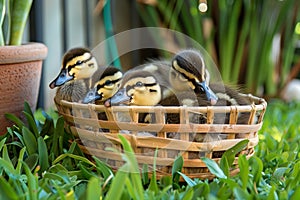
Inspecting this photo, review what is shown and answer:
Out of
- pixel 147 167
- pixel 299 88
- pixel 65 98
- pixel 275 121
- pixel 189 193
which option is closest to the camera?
pixel 189 193

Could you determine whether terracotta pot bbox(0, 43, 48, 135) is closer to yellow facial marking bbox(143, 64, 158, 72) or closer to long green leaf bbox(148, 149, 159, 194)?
yellow facial marking bbox(143, 64, 158, 72)

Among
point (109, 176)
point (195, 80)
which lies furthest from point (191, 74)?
point (109, 176)

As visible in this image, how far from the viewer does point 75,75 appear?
2.94ft

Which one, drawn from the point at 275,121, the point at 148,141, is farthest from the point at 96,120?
the point at 275,121

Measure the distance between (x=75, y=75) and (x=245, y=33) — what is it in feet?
4.01

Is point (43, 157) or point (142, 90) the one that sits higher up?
point (142, 90)

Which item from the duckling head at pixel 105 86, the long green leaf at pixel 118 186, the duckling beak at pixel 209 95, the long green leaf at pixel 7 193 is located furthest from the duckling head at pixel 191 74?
the long green leaf at pixel 7 193

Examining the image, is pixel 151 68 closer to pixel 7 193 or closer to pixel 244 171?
pixel 244 171

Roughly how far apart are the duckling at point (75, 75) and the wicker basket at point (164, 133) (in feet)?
0.29

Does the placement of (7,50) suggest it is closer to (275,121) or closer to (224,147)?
(224,147)

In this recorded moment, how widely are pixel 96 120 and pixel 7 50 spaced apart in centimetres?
26

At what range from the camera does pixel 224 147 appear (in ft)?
2.50

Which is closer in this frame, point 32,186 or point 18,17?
point 32,186

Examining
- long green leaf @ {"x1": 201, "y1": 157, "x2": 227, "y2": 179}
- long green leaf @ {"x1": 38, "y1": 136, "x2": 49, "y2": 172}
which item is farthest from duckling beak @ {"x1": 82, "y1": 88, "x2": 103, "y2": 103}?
long green leaf @ {"x1": 201, "y1": 157, "x2": 227, "y2": 179}
